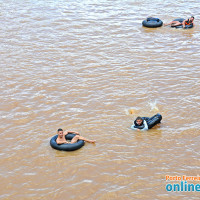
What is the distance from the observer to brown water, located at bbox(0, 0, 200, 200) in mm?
10672

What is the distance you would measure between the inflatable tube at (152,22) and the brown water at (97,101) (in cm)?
54

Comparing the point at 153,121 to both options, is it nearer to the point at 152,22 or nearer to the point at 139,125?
the point at 139,125

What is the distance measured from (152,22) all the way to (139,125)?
1141cm

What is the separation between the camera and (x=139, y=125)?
12.7 meters

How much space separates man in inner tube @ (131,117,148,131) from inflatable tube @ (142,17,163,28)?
10898mm

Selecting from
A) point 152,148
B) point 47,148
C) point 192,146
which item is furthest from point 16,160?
point 192,146

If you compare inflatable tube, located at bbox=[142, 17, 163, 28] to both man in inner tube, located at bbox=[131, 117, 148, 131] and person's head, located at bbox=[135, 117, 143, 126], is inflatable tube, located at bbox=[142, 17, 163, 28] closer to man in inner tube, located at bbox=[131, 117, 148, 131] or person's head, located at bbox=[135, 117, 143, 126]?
man in inner tube, located at bbox=[131, 117, 148, 131]

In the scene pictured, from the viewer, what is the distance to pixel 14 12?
2559 centimetres

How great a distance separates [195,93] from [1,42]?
1164 cm

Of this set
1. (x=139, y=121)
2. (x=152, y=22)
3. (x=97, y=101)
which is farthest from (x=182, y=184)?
(x=152, y=22)

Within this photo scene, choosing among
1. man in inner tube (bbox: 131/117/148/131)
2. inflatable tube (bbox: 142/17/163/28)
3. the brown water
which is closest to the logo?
the brown water

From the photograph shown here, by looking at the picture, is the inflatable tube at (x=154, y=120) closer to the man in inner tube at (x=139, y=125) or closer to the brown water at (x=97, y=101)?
the man in inner tube at (x=139, y=125)

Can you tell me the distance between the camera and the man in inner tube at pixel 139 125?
12.5 meters

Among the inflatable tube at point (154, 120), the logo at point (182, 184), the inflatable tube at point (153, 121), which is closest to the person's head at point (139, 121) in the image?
the inflatable tube at point (153, 121)
